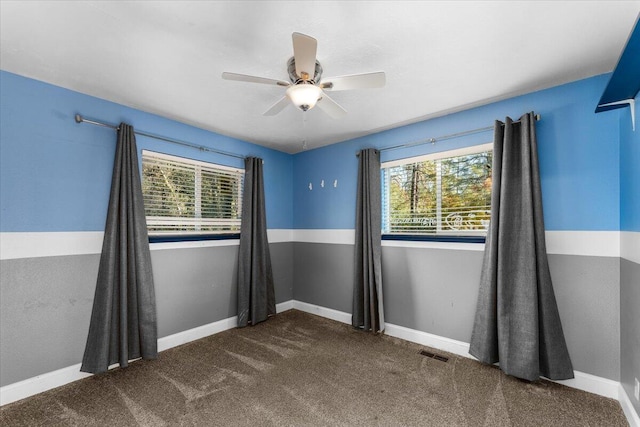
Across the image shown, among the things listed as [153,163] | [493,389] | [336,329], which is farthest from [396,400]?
[153,163]

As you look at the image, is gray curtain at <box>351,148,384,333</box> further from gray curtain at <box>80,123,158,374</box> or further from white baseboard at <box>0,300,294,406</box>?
gray curtain at <box>80,123,158,374</box>

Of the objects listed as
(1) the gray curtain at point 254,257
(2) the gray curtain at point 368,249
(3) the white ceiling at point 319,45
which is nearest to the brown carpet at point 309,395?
(2) the gray curtain at point 368,249

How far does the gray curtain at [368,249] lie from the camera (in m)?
3.30

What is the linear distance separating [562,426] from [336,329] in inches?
84.9

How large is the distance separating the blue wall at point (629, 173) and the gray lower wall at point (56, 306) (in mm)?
3771

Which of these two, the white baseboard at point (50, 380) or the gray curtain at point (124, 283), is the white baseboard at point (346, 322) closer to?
the white baseboard at point (50, 380)

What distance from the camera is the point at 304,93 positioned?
1780 mm

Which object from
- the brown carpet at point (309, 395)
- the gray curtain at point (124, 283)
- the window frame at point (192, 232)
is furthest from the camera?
the window frame at point (192, 232)

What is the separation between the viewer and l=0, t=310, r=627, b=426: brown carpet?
1910 millimetres

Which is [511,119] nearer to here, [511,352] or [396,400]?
[511,352]

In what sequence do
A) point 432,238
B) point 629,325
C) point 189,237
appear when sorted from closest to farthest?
1. point 629,325
2. point 432,238
3. point 189,237

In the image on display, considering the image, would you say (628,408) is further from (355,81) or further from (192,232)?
(192,232)

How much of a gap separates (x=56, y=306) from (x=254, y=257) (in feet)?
6.16

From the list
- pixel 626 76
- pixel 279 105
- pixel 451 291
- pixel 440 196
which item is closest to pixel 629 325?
pixel 451 291
